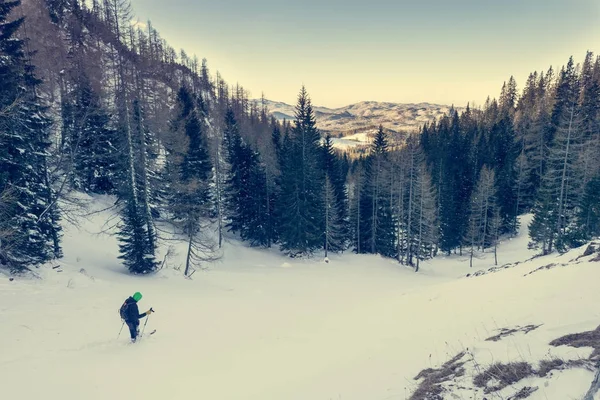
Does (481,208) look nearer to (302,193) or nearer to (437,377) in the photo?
(302,193)

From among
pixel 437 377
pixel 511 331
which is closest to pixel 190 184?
pixel 437 377

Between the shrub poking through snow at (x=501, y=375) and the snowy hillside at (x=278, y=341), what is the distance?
0.20 feet

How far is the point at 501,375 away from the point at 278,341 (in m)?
8.03

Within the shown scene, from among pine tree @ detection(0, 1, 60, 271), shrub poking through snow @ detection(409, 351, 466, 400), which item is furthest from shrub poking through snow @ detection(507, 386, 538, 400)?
pine tree @ detection(0, 1, 60, 271)

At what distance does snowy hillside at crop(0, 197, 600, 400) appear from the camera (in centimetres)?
695

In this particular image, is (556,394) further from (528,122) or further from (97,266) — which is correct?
(528,122)

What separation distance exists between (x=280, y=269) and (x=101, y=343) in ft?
72.4

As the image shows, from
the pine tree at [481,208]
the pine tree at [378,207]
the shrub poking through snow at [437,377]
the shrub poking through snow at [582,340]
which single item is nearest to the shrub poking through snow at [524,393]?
the shrub poking through snow at [437,377]

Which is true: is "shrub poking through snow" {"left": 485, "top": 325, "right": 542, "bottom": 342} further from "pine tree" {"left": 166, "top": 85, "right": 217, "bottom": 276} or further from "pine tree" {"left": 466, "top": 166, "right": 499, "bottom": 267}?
"pine tree" {"left": 466, "top": 166, "right": 499, "bottom": 267}

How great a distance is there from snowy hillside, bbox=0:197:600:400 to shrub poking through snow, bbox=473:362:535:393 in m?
0.06

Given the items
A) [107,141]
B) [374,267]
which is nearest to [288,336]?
[374,267]

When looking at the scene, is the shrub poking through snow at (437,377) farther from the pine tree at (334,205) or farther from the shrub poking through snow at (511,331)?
the pine tree at (334,205)

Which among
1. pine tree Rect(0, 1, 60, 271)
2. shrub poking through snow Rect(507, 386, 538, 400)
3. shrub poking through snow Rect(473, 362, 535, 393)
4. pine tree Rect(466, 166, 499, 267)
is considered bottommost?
pine tree Rect(466, 166, 499, 267)

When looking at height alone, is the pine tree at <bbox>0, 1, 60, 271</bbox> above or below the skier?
above
